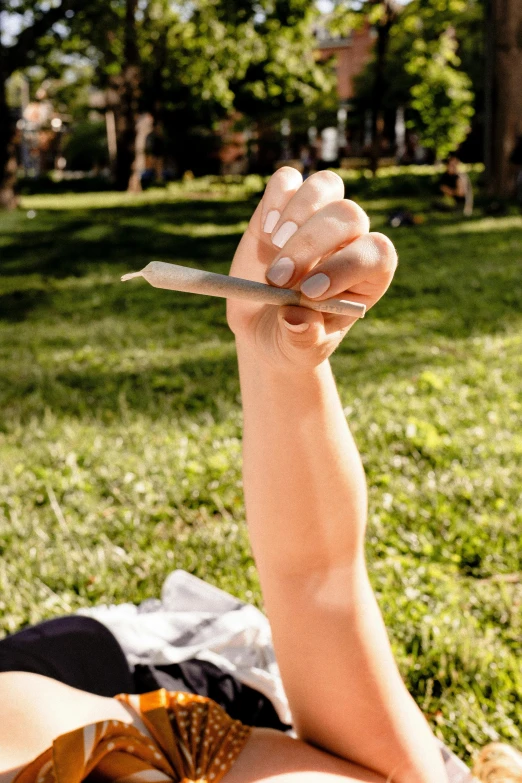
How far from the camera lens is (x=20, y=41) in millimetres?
13750

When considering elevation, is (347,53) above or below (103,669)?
above

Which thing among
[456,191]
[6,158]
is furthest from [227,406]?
[6,158]

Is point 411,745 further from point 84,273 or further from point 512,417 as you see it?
point 84,273

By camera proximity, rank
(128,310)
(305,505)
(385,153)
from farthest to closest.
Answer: (385,153)
(128,310)
(305,505)

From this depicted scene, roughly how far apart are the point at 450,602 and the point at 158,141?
30389mm

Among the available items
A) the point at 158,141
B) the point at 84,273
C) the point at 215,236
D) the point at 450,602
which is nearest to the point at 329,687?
the point at 450,602

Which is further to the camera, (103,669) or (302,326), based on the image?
(103,669)

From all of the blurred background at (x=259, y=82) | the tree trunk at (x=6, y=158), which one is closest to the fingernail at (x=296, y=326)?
the blurred background at (x=259, y=82)

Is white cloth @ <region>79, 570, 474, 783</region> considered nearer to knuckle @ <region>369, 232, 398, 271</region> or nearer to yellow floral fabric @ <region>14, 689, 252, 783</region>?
yellow floral fabric @ <region>14, 689, 252, 783</region>

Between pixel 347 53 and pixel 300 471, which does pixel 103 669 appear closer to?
pixel 300 471

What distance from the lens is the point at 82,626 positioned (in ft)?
6.37

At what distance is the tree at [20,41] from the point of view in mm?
13280

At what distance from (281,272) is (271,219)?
0.18 meters

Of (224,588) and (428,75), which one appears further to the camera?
(428,75)
